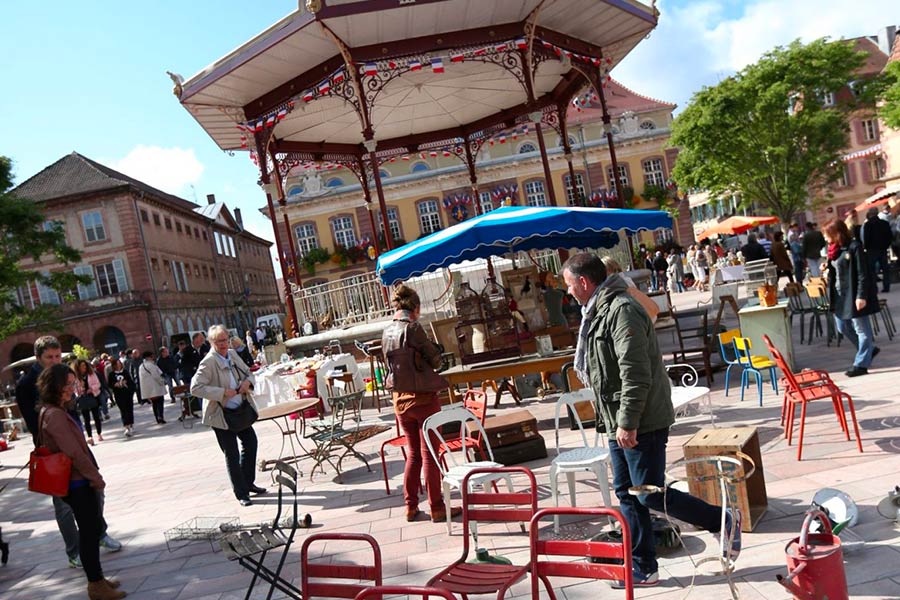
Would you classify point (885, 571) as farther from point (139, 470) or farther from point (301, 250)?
point (301, 250)

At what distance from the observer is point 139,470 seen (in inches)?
416

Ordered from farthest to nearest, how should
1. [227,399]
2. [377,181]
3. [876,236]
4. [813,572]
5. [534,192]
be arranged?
1. [534,192]
2. [876,236]
3. [377,181]
4. [227,399]
5. [813,572]

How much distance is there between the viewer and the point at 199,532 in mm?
5750

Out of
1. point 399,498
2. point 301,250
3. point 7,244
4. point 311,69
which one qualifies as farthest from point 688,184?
point 399,498

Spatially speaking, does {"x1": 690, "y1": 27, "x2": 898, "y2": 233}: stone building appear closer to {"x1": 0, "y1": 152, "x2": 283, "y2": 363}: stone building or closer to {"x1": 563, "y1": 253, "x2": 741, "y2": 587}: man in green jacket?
{"x1": 0, "y1": 152, "x2": 283, "y2": 363}: stone building

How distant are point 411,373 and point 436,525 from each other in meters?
1.13

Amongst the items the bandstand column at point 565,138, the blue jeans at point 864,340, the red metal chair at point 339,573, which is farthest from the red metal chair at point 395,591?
the bandstand column at point 565,138

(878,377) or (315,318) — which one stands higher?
(315,318)

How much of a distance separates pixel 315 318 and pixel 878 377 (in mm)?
10542

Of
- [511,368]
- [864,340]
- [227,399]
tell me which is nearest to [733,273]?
[864,340]

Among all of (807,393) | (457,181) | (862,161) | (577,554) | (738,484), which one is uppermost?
(457,181)

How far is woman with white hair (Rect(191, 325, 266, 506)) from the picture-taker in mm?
6863

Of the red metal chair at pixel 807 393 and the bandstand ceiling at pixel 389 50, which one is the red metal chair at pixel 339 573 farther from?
the bandstand ceiling at pixel 389 50

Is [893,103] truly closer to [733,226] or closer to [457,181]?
[733,226]
